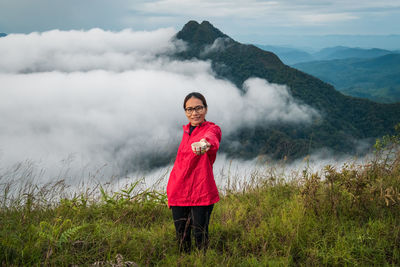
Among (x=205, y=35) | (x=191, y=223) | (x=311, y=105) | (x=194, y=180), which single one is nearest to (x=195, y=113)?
(x=194, y=180)

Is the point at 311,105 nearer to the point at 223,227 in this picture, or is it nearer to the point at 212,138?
the point at 223,227

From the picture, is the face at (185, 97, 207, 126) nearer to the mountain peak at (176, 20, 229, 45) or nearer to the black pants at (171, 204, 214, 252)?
the black pants at (171, 204, 214, 252)

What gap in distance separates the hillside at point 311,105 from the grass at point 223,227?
5858 cm

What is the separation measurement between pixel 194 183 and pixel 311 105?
13125 centimetres

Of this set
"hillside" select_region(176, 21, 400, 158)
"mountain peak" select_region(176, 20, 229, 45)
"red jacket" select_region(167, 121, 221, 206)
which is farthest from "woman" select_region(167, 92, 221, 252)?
"mountain peak" select_region(176, 20, 229, 45)

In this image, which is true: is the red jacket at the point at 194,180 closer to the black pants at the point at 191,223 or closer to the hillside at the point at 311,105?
the black pants at the point at 191,223

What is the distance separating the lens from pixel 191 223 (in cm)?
277

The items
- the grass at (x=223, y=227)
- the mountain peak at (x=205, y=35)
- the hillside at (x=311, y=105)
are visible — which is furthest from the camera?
the mountain peak at (x=205, y=35)

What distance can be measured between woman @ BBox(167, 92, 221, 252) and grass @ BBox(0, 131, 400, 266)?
0.24 meters

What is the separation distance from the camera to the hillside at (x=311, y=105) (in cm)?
9388

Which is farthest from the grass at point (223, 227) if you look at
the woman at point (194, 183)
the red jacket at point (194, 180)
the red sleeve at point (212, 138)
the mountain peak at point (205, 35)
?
the mountain peak at point (205, 35)

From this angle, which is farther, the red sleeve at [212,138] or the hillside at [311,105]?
the hillside at [311,105]

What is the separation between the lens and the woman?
2553 millimetres

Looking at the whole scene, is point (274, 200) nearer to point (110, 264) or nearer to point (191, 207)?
point (191, 207)
